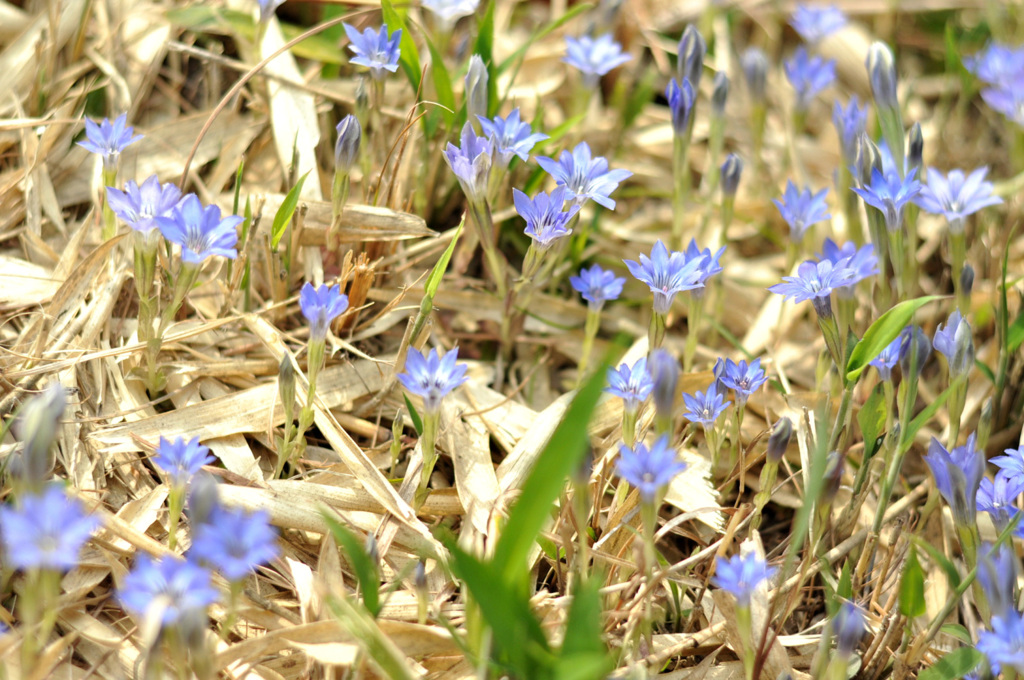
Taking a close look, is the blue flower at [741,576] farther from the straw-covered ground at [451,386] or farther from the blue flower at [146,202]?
the blue flower at [146,202]

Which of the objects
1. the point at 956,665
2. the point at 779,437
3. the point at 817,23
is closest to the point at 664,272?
the point at 779,437

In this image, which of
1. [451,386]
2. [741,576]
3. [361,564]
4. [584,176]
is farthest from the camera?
[584,176]

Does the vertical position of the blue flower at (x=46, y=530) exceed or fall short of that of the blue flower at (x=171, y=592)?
it exceeds it

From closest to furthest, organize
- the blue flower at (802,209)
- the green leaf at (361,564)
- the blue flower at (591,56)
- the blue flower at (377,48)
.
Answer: the green leaf at (361,564) < the blue flower at (377,48) < the blue flower at (802,209) < the blue flower at (591,56)

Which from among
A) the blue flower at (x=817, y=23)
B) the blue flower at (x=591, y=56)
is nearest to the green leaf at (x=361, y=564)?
the blue flower at (x=591, y=56)

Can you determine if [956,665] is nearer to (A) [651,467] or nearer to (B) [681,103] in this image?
(A) [651,467]

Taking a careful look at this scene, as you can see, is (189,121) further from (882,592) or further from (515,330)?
(882,592)

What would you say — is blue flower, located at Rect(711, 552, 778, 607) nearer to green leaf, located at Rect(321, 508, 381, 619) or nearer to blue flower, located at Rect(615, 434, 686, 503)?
blue flower, located at Rect(615, 434, 686, 503)
